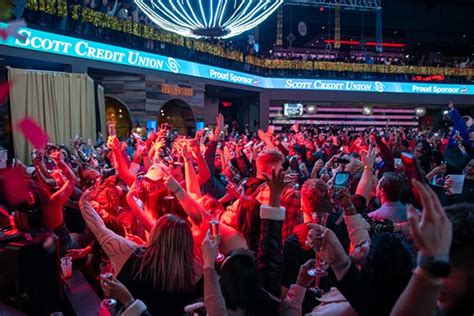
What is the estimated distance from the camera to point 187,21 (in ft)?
19.4

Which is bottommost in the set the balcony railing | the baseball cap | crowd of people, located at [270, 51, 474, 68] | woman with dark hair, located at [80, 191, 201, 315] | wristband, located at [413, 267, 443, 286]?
woman with dark hair, located at [80, 191, 201, 315]

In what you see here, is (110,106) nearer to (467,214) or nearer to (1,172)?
(1,172)

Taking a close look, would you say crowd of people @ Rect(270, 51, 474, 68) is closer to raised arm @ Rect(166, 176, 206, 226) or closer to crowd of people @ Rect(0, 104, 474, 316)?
crowd of people @ Rect(0, 104, 474, 316)

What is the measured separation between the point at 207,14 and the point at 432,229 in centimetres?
495

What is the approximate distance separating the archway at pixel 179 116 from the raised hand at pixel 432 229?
16746 millimetres

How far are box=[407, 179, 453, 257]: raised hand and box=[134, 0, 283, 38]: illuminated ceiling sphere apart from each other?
474 centimetres

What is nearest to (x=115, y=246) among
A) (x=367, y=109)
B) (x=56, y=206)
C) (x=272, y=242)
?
(x=272, y=242)

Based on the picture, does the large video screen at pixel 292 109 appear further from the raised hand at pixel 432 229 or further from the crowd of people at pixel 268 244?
the raised hand at pixel 432 229

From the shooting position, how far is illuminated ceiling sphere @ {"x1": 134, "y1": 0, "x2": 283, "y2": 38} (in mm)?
5629

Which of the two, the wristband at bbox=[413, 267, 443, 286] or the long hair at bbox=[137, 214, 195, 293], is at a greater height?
the wristband at bbox=[413, 267, 443, 286]

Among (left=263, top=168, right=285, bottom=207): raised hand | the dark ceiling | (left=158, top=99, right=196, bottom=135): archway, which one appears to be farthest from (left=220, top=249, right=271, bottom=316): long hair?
the dark ceiling

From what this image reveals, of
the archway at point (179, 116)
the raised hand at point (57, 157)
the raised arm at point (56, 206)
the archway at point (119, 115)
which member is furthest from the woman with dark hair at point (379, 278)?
the archway at point (179, 116)

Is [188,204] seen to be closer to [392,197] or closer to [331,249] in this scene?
[331,249]

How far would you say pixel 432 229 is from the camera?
1.27 metres
